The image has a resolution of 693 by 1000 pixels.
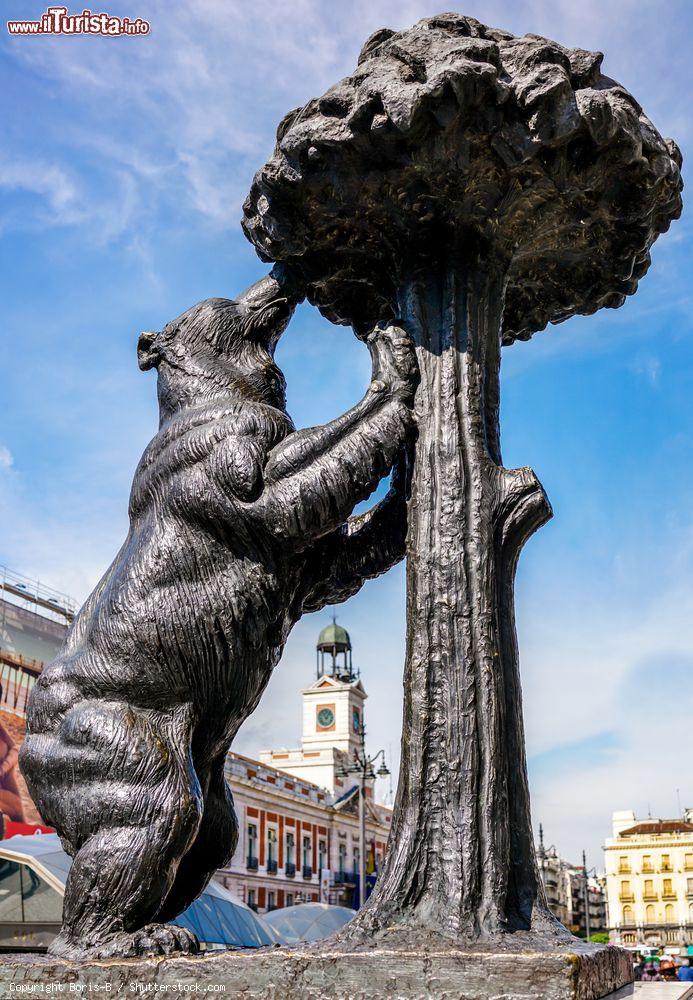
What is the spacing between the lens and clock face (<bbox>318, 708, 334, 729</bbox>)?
58781mm

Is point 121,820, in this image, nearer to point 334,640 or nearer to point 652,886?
point 334,640

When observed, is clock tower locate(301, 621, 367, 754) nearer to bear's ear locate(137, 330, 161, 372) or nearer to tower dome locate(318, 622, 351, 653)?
tower dome locate(318, 622, 351, 653)

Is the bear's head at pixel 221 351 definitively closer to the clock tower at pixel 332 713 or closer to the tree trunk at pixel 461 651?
the tree trunk at pixel 461 651

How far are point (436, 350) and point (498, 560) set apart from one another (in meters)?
0.81

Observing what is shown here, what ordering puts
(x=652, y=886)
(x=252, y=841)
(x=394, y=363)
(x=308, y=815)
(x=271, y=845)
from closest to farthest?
(x=394, y=363)
(x=252, y=841)
(x=271, y=845)
(x=308, y=815)
(x=652, y=886)

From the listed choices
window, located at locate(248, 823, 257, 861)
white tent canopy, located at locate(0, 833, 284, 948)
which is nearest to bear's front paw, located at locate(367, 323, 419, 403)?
white tent canopy, located at locate(0, 833, 284, 948)

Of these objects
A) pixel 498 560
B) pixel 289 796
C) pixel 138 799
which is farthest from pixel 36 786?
pixel 289 796

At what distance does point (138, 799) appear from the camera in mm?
2648

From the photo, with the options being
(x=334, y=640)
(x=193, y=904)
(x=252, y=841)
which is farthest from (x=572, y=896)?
(x=193, y=904)

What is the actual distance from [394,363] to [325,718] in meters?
57.6

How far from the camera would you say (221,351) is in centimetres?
336

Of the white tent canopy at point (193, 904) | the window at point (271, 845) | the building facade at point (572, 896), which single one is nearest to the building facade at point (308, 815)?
the window at point (271, 845)

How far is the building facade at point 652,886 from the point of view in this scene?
74.6 meters

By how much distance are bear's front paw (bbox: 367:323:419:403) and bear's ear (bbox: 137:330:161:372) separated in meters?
0.83
